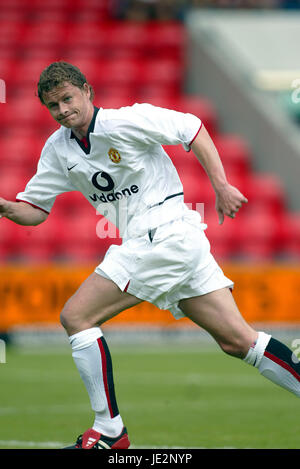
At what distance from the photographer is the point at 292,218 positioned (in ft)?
46.5

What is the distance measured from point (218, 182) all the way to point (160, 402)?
3012 millimetres

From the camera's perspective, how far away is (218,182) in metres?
4.56

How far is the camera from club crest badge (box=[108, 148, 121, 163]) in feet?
15.3

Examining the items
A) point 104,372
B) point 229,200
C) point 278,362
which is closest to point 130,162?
point 229,200

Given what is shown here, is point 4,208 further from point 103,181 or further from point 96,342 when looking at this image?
point 96,342

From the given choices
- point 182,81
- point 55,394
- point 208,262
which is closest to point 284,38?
point 182,81

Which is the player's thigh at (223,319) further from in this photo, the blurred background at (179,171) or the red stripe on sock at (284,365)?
the blurred background at (179,171)

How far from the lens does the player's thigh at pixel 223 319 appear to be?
4.66m

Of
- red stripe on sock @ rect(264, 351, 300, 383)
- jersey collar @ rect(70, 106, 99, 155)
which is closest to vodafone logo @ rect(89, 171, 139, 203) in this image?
jersey collar @ rect(70, 106, 99, 155)

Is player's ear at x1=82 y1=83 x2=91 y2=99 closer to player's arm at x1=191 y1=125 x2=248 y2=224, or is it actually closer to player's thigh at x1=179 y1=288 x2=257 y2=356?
player's arm at x1=191 y1=125 x2=248 y2=224

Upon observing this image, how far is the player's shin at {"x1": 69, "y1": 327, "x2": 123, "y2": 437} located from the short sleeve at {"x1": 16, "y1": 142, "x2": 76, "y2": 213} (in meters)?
0.87

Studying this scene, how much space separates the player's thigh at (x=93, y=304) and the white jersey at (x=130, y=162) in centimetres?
33

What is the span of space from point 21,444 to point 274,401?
2.67m
